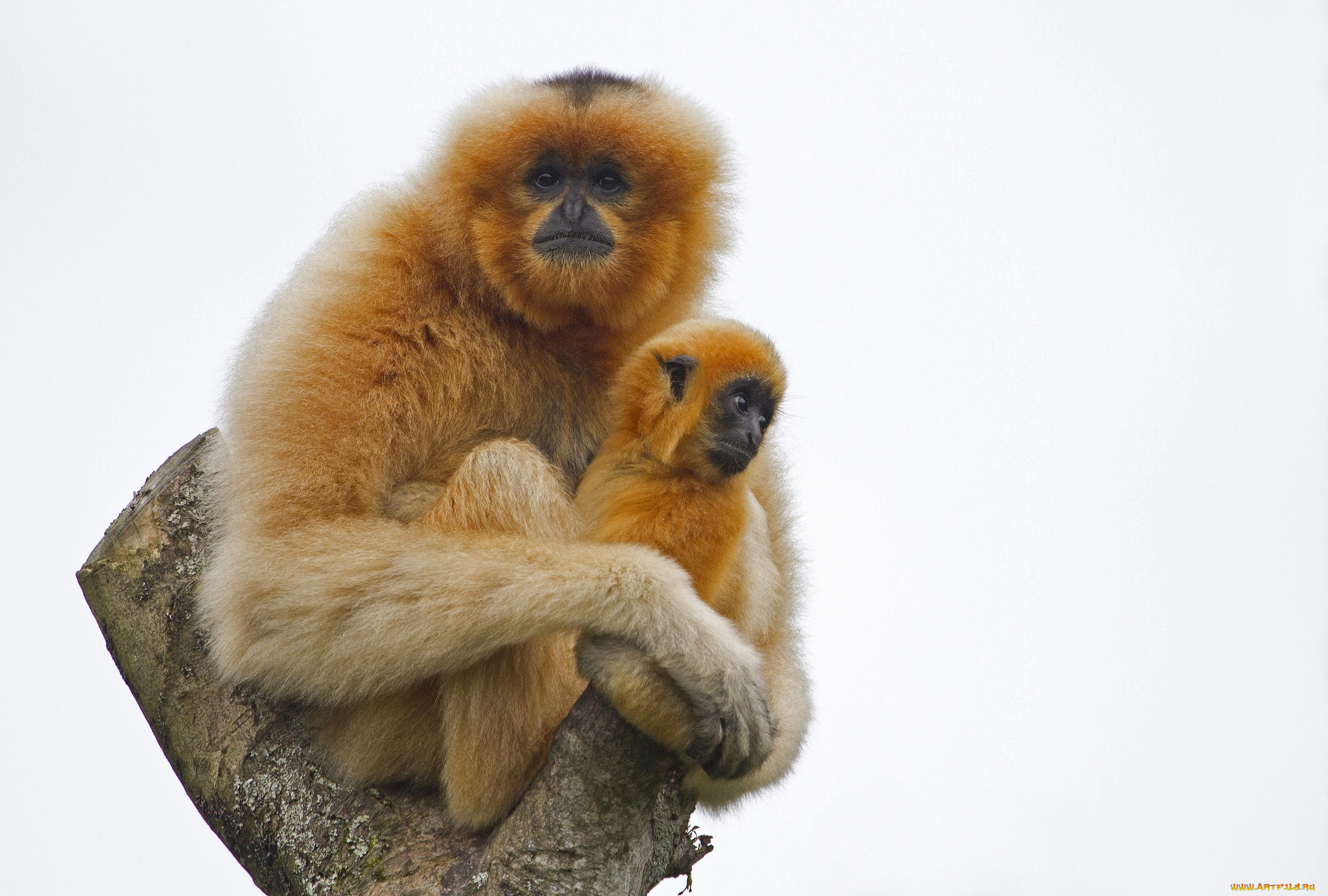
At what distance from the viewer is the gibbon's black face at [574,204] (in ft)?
13.7

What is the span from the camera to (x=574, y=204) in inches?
167

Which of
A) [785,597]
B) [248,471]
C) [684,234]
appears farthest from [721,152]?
[248,471]

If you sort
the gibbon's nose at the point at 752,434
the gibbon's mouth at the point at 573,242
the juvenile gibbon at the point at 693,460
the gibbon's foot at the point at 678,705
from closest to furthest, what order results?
1. the gibbon's foot at the point at 678,705
2. the juvenile gibbon at the point at 693,460
3. the gibbon's nose at the point at 752,434
4. the gibbon's mouth at the point at 573,242

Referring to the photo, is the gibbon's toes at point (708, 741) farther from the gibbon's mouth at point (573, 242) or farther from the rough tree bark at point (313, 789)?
the gibbon's mouth at point (573, 242)

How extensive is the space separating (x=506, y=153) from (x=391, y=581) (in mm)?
1652

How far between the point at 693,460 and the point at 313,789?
166cm

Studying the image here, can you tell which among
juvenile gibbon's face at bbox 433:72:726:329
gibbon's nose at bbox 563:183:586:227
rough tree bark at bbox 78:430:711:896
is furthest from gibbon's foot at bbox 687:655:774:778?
gibbon's nose at bbox 563:183:586:227

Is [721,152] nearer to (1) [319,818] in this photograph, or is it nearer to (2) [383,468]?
(2) [383,468]

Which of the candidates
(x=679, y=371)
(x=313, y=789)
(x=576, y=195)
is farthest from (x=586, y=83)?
(x=313, y=789)

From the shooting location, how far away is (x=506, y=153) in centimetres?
427

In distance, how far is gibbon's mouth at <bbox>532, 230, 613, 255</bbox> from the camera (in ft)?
13.6

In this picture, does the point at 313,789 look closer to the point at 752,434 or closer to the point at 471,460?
the point at 471,460

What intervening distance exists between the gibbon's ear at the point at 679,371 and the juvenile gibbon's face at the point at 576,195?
1.42 feet

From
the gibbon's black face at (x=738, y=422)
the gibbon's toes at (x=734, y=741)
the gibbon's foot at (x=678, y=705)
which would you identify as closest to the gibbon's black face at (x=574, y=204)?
the gibbon's black face at (x=738, y=422)
